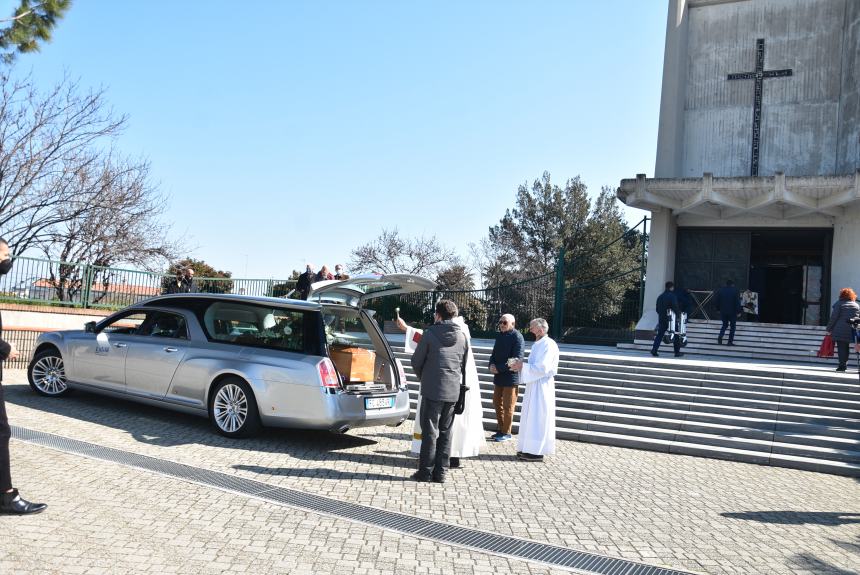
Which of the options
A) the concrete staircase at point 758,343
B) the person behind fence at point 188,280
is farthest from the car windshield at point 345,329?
the concrete staircase at point 758,343

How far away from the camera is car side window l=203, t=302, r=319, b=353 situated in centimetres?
809

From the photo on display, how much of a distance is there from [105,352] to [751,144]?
17867 mm

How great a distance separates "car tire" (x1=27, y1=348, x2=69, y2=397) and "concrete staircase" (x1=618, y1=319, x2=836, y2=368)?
504 inches

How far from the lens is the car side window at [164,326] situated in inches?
350

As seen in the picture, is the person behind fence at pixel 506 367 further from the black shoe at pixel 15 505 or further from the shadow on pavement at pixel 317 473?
the black shoe at pixel 15 505

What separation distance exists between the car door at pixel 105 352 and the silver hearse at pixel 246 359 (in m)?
0.01

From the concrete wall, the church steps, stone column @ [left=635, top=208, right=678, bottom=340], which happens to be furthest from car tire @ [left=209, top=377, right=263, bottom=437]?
the concrete wall

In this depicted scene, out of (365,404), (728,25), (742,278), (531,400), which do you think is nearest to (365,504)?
(365,404)

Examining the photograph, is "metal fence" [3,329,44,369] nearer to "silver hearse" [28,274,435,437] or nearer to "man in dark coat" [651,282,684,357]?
"silver hearse" [28,274,435,437]

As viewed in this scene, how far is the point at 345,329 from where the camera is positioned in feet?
28.0

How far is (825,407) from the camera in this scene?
10570mm

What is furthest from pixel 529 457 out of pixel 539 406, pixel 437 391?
pixel 437 391

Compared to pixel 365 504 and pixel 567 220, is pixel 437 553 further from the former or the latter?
pixel 567 220

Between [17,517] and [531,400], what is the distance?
5.32 m
